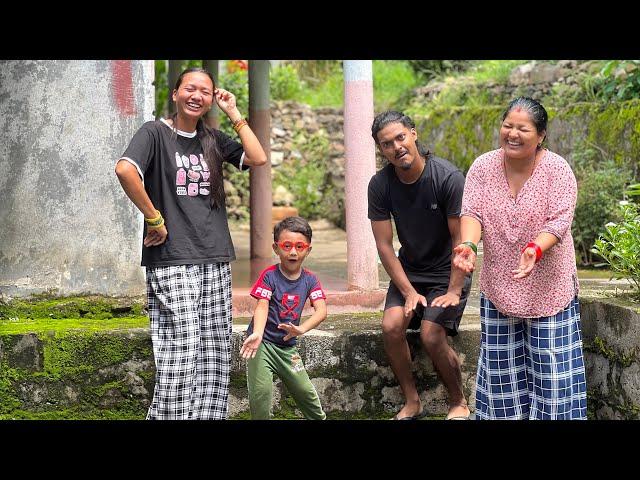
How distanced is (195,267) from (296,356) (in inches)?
25.8

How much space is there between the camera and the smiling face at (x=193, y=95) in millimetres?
4625

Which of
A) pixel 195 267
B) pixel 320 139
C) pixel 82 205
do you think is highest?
pixel 320 139

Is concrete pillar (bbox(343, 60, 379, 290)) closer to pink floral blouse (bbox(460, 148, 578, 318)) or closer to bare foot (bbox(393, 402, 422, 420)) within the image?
bare foot (bbox(393, 402, 422, 420))

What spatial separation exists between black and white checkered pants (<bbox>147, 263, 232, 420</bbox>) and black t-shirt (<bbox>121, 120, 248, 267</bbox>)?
0.23 feet

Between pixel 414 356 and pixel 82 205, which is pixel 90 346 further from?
pixel 414 356

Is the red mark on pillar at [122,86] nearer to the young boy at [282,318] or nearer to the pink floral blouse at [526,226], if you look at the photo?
the young boy at [282,318]

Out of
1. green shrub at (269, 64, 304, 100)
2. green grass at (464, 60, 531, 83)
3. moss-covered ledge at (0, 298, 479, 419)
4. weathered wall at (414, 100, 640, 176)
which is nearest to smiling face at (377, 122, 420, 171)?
moss-covered ledge at (0, 298, 479, 419)

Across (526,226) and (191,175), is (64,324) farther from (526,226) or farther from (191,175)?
(526,226)

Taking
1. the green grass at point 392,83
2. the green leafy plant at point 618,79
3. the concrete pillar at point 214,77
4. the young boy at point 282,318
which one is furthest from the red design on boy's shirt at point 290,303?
the green grass at point 392,83

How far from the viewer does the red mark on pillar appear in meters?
5.57

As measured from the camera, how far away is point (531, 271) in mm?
4297

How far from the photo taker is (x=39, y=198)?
5.49 metres

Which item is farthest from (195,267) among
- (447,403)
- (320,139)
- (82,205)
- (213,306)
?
(320,139)

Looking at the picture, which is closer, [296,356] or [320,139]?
[296,356]
